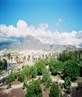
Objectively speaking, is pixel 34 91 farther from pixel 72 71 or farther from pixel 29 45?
pixel 29 45

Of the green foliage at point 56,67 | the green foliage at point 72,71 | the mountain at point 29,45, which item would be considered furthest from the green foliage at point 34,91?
the mountain at point 29,45

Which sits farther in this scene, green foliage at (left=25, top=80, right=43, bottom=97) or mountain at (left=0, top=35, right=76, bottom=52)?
mountain at (left=0, top=35, right=76, bottom=52)

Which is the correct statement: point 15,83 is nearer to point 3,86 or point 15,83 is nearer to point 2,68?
point 3,86

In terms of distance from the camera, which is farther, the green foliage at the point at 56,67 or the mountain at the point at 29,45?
the mountain at the point at 29,45

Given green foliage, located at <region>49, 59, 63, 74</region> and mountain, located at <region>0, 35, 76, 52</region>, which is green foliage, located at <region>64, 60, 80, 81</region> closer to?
green foliage, located at <region>49, 59, 63, 74</region>

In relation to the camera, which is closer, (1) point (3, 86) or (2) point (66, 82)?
(2) point (66, 82)

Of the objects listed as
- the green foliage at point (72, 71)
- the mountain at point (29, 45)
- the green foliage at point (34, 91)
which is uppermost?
the mountain at point (29, 45)

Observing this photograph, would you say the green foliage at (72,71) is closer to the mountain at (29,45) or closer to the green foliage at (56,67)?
the green foliage at (56,67)

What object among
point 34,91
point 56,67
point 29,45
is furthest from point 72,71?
point 29,45

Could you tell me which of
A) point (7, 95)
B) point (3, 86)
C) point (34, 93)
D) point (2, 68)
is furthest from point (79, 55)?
point (34, 93)

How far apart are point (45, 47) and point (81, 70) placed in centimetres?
6490

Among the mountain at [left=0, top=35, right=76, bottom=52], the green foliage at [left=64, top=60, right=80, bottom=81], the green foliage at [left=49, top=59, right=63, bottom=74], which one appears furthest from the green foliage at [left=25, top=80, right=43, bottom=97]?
the mountain at [left=0, top=35, right=76, bottom=52]

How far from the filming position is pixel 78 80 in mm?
12570

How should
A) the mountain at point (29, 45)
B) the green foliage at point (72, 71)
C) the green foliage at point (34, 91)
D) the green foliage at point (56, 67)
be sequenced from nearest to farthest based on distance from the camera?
the green foliage at point (34, 91), the green foliage at point (72, 71), the green foliage at point (56, 67), the mountain at point (29, 45)
